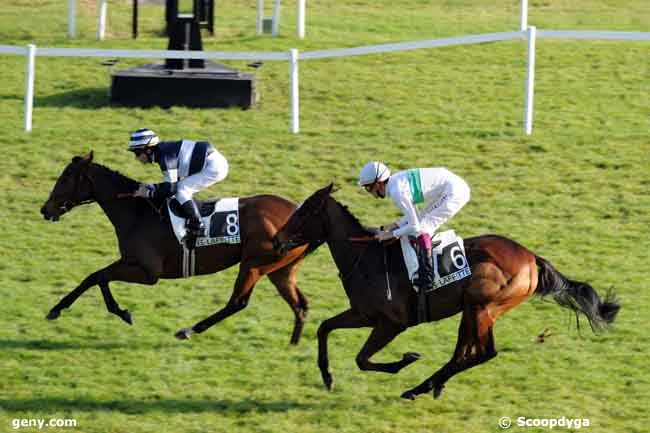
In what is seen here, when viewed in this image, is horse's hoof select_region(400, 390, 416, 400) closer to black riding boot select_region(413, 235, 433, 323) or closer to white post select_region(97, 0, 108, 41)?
black riding boot select_region(413, 235, 433, 323)

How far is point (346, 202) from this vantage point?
44.0 ft

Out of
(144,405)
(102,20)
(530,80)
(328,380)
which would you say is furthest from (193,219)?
(102,20)

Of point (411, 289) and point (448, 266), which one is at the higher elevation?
point (448, 266)

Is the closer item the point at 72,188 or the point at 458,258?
the point at 458,258

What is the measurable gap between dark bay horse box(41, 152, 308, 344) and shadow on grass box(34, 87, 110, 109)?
595 centimetres

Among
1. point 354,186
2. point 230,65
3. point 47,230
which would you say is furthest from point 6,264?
point 230,65

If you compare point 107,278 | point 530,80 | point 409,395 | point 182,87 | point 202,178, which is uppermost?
point 530,80

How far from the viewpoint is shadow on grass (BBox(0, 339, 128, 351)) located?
10070mm

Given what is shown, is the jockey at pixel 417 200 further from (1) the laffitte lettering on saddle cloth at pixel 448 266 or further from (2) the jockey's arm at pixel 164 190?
(2) the jockey's arm at pixel 164 190

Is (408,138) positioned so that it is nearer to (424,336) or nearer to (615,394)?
Result: (424,336)

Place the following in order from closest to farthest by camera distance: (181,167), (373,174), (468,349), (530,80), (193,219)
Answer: (373,174) → (468,349) → (193,219) → (181,167) → (530,80)

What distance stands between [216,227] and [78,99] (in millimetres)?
6948

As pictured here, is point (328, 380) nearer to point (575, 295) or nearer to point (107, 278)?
point (575, 295)

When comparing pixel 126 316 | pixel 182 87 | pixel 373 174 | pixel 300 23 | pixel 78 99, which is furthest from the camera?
pixel 300 23
